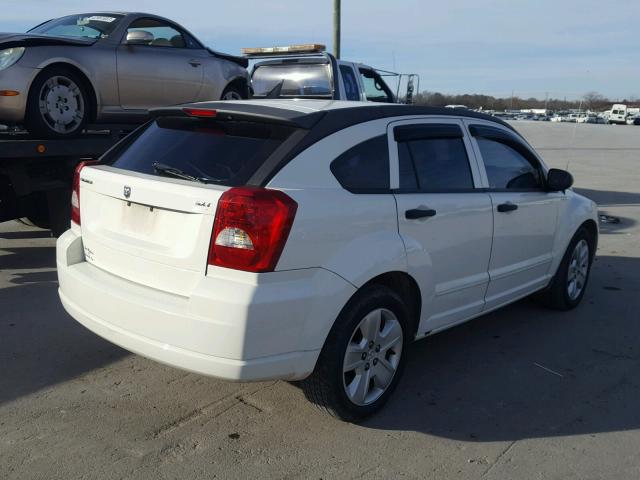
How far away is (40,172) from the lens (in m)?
6.42

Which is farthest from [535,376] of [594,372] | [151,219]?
[151,219]

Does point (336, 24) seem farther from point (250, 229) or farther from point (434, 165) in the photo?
point (250, 229)

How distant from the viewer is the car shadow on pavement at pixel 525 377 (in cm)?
373

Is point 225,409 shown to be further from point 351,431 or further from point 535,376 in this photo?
point 535,376

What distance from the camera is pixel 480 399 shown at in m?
4.02

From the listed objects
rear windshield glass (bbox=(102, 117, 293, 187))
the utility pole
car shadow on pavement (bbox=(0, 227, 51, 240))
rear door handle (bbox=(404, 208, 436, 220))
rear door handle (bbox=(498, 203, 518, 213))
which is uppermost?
the utility pole

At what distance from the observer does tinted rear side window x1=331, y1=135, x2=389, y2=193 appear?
11.5 ft

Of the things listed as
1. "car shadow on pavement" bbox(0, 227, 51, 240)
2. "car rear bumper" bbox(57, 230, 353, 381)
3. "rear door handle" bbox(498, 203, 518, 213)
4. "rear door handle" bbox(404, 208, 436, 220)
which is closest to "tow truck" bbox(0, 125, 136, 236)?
"car shadow on pavement" bbox(0, 227, 51, 240)

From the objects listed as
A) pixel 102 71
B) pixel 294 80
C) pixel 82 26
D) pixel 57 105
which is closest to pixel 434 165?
pixel 57 105

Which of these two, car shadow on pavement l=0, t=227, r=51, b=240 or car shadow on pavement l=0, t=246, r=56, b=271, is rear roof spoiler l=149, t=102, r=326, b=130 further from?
car shadow on pavement l=0, t=227, r=51, b=240

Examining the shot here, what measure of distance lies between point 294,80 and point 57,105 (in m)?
5.50

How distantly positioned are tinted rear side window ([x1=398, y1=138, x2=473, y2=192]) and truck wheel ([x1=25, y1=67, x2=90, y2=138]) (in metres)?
4.04

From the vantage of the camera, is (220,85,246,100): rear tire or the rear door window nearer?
the rear door window

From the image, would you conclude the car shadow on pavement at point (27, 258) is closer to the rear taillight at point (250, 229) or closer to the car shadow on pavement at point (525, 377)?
the car shadow on pavement at point (525, 377)
